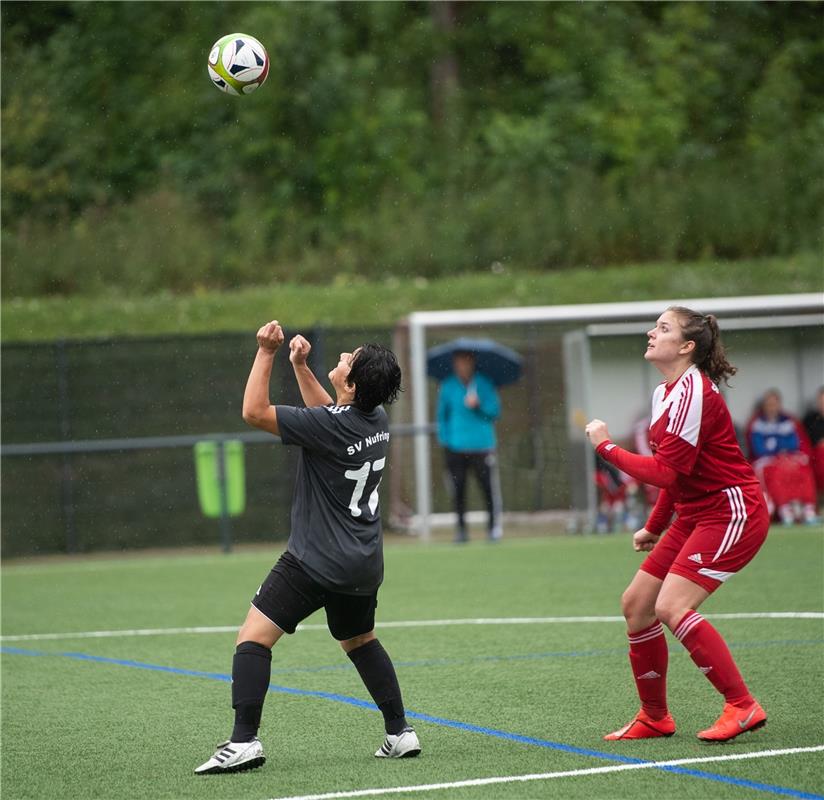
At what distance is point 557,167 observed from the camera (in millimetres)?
29156

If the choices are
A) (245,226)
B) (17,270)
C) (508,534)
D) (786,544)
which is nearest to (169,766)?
(786,544)

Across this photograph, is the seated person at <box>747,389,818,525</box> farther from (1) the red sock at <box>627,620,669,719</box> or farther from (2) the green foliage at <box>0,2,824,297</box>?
(1) the red sock at <box>627,620,669,719</box>

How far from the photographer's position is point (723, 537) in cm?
580

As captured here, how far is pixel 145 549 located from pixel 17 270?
7.52 m

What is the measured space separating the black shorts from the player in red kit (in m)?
1.20

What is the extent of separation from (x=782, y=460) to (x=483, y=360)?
13.1 ft

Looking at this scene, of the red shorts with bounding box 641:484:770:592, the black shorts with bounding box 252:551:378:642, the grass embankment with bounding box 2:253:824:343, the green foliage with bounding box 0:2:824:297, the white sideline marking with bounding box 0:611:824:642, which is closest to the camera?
the black shorts with bounding box 252:551:378:642

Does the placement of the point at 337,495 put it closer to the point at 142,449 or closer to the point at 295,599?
the point at 295,599

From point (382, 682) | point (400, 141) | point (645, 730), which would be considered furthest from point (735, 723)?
point (400, 141)

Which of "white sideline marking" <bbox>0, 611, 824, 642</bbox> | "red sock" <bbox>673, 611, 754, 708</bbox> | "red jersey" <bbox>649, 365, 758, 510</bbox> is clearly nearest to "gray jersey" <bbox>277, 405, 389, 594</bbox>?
"red jersey" <bbox>649, 365, 758, 510</bbox>

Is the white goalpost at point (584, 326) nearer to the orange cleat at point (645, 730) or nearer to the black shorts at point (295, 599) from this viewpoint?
the orange cleat at point (645, 730)

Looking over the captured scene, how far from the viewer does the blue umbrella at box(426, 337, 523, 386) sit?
1752 centimetres

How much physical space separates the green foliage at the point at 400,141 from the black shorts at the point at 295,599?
1901cm

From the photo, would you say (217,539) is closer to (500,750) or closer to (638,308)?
(638,308)
